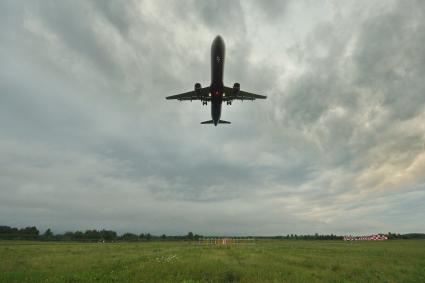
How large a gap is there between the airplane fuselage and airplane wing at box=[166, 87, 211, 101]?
1.38m

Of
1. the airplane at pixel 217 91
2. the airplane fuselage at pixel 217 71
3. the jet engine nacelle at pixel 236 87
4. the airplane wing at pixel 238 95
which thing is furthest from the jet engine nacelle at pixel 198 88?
the jet engine nacelle at pixel 236 87

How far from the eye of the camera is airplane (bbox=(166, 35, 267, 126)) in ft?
122

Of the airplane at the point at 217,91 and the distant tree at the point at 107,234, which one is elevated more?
the airplane at the point at 217,91

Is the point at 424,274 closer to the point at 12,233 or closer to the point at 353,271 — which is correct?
the point at 353,271

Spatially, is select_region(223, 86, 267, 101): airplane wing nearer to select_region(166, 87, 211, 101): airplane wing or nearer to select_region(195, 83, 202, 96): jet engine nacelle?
select_region(166, 87, 211, 101): airplane wing

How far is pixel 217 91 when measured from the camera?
42250mm

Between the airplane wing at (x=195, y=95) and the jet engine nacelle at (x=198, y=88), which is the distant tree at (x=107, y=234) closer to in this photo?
the airplane wing at (x=195, y=95)

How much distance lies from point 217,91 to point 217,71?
12.5 ft

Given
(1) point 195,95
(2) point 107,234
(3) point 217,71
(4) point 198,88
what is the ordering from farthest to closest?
(2) point 107,234, (1) point 195,95, (4) point 198,88, (3) point 217,71

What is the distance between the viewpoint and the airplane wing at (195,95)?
1725 inches

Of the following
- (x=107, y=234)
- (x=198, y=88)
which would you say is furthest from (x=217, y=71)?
(x=107, y=234)

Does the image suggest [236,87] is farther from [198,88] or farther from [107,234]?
[107,234]

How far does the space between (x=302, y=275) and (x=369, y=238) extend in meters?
157

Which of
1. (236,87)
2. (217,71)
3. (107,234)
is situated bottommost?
(107,234)
